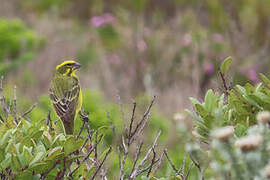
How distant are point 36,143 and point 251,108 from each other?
740 mm

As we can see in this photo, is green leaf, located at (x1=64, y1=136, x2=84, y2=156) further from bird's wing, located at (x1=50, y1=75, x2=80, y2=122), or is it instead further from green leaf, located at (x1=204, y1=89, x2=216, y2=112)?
bird's wing, located at (x1=50, y1=75, x2=80, y2=122)

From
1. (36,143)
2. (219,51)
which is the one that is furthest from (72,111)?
(219,51)

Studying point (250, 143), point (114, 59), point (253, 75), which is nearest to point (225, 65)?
point (250, 143)

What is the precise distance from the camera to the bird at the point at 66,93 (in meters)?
3.50

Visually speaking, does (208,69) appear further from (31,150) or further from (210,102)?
(31,150)

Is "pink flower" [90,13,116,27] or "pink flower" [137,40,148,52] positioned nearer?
"pink flower" [137,40,148,52]

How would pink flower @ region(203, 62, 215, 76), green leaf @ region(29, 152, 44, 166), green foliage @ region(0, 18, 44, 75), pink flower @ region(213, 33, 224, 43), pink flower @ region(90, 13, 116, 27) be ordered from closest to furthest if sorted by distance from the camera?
green leaf @ region(29, 152, 44, 166) < green foliage @ region(0, 18, 44, 75) < pink flower @ region(203, 62, 215, 76) < pink flower @ region(213, 33, 224, 43) < pink flower @ region(90, 13, 116, 27)

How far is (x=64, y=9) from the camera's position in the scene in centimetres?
1614

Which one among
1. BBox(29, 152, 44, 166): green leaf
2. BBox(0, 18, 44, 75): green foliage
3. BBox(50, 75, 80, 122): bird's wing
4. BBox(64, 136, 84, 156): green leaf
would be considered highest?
BBox(0, 18, 44, 75): green foliage

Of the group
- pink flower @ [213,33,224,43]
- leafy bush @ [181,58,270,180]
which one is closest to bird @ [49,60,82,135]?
leafy bush @ [181,58,270,180]

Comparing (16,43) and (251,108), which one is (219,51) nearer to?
(16,43)

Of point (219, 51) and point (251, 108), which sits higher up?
point (219, 51)

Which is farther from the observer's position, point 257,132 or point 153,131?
point 153,131

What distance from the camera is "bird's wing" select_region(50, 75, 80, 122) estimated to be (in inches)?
143
